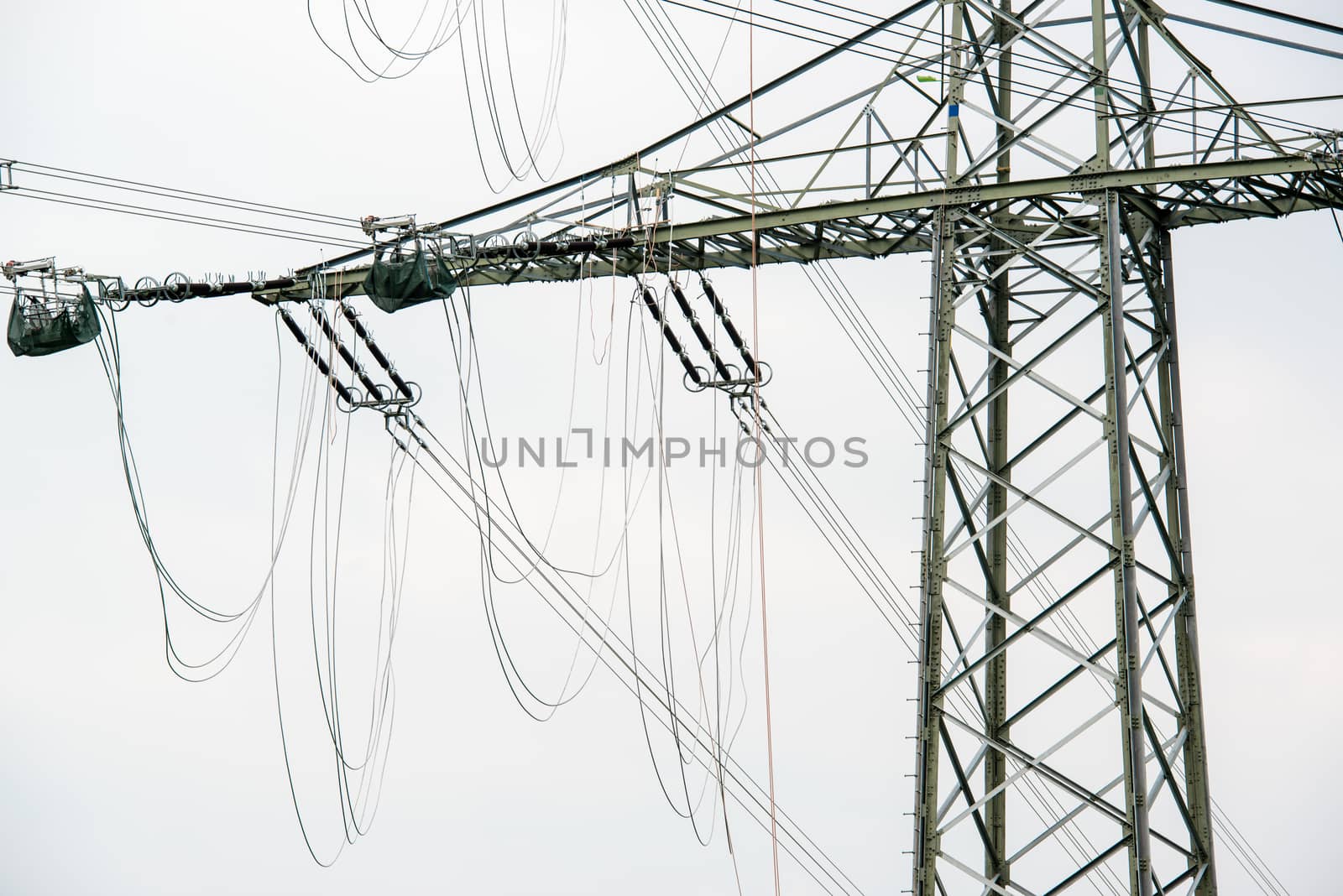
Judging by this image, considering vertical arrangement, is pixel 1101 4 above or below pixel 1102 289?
above

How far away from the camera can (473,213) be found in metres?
17.6

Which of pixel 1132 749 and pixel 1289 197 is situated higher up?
pixel 1289 197

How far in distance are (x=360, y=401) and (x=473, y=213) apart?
99.3 inches

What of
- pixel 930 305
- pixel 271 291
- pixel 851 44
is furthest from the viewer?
pixel 271 291

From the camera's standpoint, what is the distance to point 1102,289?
50.3 ft

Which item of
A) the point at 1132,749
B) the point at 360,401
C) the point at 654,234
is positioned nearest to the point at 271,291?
the point at 360,401

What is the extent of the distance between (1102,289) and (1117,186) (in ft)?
3.09

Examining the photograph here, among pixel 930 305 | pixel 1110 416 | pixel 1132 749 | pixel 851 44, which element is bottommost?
pixel 1132 749

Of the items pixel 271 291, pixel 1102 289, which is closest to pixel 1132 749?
pixel 1102 289

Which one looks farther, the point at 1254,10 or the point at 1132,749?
the point at 1254,10

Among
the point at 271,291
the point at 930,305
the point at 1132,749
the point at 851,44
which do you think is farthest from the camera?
the point at 271,291

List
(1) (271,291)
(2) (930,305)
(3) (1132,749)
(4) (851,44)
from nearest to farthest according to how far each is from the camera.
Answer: (3) (1132,749)
(2) (930,305)
(4) (851,44)
(1) (271,291)

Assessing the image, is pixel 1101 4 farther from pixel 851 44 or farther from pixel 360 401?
pixel 360 401

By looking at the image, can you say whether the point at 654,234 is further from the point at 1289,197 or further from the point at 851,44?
the point at 1289,197
